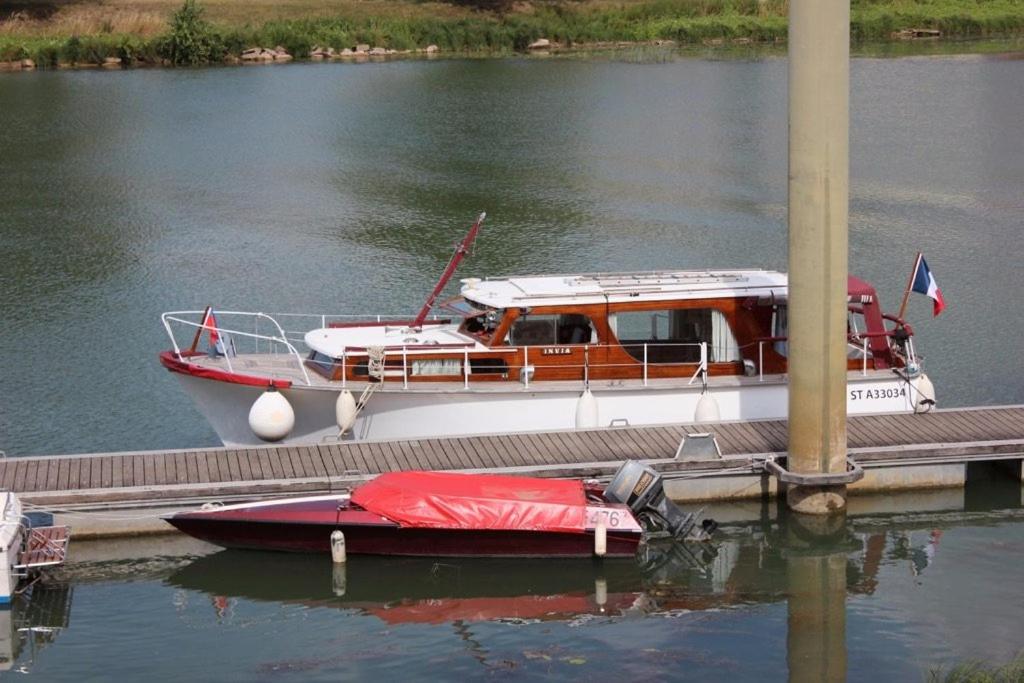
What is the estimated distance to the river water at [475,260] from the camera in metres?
17.5

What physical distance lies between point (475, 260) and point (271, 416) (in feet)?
46.0

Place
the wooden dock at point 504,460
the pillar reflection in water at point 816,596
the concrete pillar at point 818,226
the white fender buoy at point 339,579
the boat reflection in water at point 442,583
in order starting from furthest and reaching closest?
the wooden dock at point 504,460
the concrete pillar at point 818,226
the white fender buoy at point 339,579
the boat reflection in water at point 442,583
the pillar reflection in water at point 816,596

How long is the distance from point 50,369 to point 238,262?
8617mm

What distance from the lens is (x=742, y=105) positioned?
187 feet

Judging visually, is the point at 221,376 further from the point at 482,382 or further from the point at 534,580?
the point at 534,580

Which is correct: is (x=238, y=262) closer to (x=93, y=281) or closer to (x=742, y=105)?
(x=93, y=281)

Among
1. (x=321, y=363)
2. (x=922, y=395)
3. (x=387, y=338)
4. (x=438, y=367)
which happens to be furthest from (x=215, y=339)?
(x=922, y=395)

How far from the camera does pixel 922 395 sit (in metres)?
22.2

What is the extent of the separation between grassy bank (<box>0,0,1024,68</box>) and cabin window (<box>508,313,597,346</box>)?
56.7 metres

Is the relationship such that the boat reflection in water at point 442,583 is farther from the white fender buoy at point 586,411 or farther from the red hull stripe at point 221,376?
the red hull stripe at point 221,376

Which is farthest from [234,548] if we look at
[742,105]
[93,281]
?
[742,105]

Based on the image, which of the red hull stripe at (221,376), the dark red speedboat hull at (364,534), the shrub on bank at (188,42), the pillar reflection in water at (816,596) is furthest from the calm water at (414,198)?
the shrub on bank at (188,42)

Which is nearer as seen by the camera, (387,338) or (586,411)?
(586,411)

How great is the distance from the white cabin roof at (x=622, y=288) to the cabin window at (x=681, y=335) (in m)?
0.31
